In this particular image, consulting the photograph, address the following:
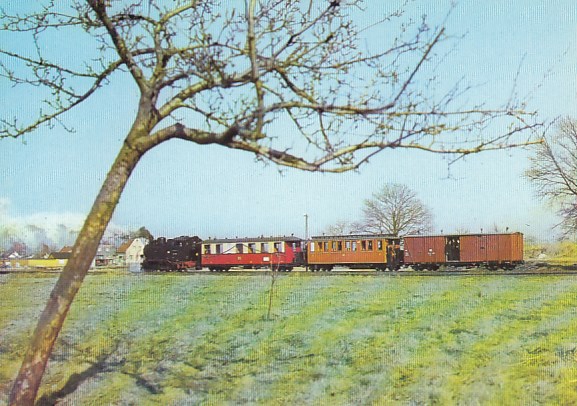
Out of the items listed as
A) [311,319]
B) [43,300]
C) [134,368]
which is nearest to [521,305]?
[311,319]

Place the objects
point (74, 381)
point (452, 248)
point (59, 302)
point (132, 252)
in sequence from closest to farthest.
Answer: point (59, 302) → point (74, 381) → point (452, 248) → point (132, 252)

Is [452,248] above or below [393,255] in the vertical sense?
above

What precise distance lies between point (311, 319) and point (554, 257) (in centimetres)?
1485

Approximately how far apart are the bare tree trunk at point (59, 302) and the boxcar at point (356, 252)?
62.5 feet

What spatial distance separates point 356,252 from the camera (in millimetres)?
23438

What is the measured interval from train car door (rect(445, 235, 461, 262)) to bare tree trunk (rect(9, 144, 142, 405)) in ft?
68.1

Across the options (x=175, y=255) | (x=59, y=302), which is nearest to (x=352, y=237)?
(x=175, y=255)

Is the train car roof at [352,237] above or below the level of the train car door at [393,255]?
above

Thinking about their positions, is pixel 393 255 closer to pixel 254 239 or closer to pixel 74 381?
pixel 254 239

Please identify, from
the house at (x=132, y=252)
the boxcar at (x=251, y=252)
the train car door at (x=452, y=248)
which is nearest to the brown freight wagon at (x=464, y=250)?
the train car door at (x=452, y=248)

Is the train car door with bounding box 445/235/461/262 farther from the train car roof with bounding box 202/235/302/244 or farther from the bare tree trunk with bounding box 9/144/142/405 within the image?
the bare tree trunk with bounding box 9/144/142/405

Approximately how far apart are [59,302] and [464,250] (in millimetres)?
21047

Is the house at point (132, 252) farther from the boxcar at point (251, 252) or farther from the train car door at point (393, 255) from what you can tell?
the train car door at point (393, 255)

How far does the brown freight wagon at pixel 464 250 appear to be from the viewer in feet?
73.7
